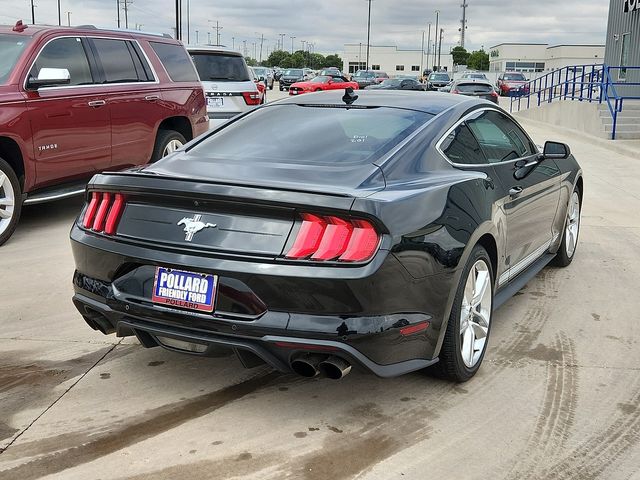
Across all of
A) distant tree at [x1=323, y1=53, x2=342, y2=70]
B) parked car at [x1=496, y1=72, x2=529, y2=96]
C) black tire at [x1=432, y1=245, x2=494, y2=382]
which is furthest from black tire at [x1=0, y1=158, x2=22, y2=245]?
distant tree at [x1=323, y1=53, x2=342, y2=70]

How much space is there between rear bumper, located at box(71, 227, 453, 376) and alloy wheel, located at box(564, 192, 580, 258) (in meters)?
3.12

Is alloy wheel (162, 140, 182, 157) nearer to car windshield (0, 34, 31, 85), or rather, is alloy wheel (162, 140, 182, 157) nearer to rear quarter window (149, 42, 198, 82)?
rear quarter window (149, 42, 198, 82)

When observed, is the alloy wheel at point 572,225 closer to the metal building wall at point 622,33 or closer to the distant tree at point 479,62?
the metal building wall at point 622,33

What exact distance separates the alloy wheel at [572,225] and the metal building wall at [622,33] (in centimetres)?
2010

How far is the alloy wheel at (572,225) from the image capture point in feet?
20.7

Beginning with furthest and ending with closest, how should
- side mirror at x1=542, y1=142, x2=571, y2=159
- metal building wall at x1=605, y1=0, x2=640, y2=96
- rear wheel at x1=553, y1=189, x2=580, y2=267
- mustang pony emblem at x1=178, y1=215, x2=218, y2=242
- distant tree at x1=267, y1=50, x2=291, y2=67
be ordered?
distant tree at x1=267, y1=50, x2=291, y2=67 → metal building wall at x1=605, y1=0, x2=640, y2=96 → rear wheel at x1=553, y1=189, x2=580, y2=267 → side mirror at x1=542, y1=142, x2=571, y2=159 → mustang pony emblem at x1=178, y1=215, x2=218, y2=242

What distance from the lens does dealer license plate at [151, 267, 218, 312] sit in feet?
10.9

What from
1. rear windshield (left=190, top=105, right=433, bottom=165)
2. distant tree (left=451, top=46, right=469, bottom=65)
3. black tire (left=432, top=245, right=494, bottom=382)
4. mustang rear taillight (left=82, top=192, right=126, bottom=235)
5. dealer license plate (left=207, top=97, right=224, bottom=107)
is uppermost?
distant tree (left=451, top=46, right=469, bottom=65)

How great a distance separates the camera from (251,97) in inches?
517

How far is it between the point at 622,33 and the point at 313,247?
87.0ft

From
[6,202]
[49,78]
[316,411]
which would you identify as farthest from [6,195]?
[316,411]

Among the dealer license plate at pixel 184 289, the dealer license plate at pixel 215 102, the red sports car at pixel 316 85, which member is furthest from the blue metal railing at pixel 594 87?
the dealer license plate at pixel 184 289

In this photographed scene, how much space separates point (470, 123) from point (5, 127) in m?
4.27

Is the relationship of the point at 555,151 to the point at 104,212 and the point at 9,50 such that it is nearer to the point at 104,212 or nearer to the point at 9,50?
the point at 104,212
